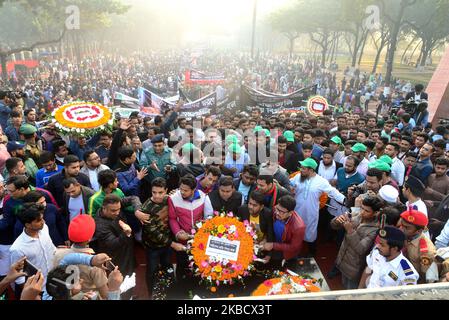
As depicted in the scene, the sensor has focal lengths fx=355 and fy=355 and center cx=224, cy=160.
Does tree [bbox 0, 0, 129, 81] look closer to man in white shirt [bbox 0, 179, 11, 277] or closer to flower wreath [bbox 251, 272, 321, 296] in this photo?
man in white shirt [bbox 0, 179, 11, 277]

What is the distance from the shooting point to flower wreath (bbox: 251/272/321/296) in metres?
3.49

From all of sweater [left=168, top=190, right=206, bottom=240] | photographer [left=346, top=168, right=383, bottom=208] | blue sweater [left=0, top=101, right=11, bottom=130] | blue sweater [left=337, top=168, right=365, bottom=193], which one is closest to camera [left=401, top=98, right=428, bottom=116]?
blue sweater [left=337, top=168, right=365, bottom=193]

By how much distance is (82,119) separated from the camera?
19.9 ft

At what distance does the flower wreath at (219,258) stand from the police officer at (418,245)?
1.72 meters

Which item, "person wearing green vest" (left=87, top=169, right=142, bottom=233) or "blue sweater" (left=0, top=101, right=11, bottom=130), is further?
"blue sweater" (left=0, top=101, right=11, bottom=130)

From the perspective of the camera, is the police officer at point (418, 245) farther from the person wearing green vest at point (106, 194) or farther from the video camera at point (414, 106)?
the video camera at point (414, 106)

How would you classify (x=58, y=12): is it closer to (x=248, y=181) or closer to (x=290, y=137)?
(x=290, y=137)

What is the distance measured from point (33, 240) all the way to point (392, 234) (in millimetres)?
3755

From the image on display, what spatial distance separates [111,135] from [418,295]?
18.8 ft

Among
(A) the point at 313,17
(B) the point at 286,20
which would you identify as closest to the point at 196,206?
(A) the point at 313,17

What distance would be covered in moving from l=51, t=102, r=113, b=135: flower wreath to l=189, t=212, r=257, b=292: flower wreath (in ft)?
10.1

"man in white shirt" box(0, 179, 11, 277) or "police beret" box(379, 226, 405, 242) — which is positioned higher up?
"police beret" box(379, 226, 405, 242)
